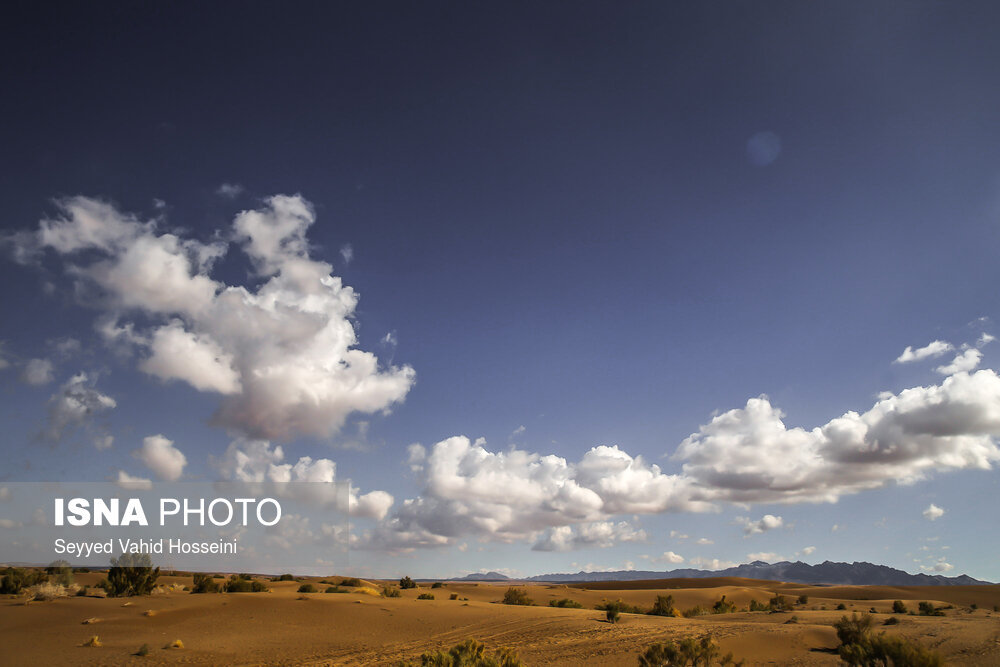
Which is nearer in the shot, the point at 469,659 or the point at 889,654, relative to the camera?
the point at 889,654

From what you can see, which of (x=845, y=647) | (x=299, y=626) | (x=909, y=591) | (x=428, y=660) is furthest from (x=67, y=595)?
(x=909, y=591)

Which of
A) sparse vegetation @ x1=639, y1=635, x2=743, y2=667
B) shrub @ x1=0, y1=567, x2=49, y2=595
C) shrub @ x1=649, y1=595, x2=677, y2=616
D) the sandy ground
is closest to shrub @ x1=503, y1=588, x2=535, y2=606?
shrub @ x1=649, y1=595, x2=677, y2=616

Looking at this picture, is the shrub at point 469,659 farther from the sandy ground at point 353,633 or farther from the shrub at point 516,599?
the shrub at point 516,599

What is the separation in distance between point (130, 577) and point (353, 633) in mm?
17104

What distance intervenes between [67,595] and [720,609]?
3841 centimetres

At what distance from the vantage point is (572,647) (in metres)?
19.2

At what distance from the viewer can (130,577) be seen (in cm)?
3066

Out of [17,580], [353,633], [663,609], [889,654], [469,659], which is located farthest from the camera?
[663,609]

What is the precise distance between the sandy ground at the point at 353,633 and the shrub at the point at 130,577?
347 cm

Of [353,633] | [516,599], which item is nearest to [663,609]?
[516,599]

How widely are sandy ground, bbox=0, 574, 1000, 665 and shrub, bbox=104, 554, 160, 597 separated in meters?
3.47

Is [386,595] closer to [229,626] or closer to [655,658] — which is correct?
[229,626]

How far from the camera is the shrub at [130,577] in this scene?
30.1 m

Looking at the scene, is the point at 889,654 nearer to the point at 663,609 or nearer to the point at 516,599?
the point at 663,609
